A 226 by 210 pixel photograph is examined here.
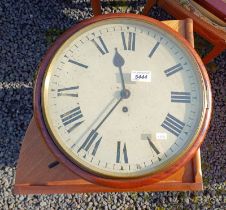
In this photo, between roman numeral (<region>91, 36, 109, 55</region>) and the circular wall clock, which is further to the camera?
roman numeral (<region>91, 36, 109, 55</region>)

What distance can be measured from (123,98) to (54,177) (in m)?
0.44

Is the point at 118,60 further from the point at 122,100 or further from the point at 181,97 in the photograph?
the point at 181,97

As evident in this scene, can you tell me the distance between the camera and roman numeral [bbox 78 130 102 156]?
1.58m

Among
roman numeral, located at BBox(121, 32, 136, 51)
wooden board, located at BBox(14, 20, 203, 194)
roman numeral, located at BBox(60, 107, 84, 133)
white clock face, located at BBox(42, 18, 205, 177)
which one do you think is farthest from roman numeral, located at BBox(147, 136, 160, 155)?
roman numeral, located at BBox(121, 32, 136, 51)

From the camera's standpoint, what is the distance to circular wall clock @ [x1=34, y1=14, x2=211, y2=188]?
1556mm

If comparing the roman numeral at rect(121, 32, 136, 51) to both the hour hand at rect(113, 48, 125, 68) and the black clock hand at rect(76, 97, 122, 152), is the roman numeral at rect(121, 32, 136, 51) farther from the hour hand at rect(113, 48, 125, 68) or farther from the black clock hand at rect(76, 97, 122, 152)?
the black clock hand at rect(76, 97, 122, 152)

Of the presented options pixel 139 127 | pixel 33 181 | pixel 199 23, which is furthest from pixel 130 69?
pixel 199 23

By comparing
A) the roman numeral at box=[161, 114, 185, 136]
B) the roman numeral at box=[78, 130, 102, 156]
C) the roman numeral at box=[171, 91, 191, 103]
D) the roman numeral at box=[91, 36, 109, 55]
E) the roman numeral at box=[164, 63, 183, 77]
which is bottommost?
the roman numeral at box=[78, 130, 102, 156]

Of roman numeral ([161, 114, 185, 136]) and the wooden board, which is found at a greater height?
roman numeral ([161, 114, 185, 136])

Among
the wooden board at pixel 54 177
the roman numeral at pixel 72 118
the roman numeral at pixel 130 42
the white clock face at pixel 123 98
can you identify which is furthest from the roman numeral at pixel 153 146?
the roman numeral at pixel 130 42

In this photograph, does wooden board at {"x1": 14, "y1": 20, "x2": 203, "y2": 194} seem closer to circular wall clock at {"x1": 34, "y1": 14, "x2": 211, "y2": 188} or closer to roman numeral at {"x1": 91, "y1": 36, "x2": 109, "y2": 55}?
circular wall clock at {"x1": 34, "y1": 14, "x2": 211, "y2": 188}

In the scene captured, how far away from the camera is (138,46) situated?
1.69 metres

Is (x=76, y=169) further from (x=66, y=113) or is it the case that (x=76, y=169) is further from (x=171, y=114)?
(x=171, y=114)

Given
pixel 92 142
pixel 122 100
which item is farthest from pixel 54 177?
pixel 122 100
